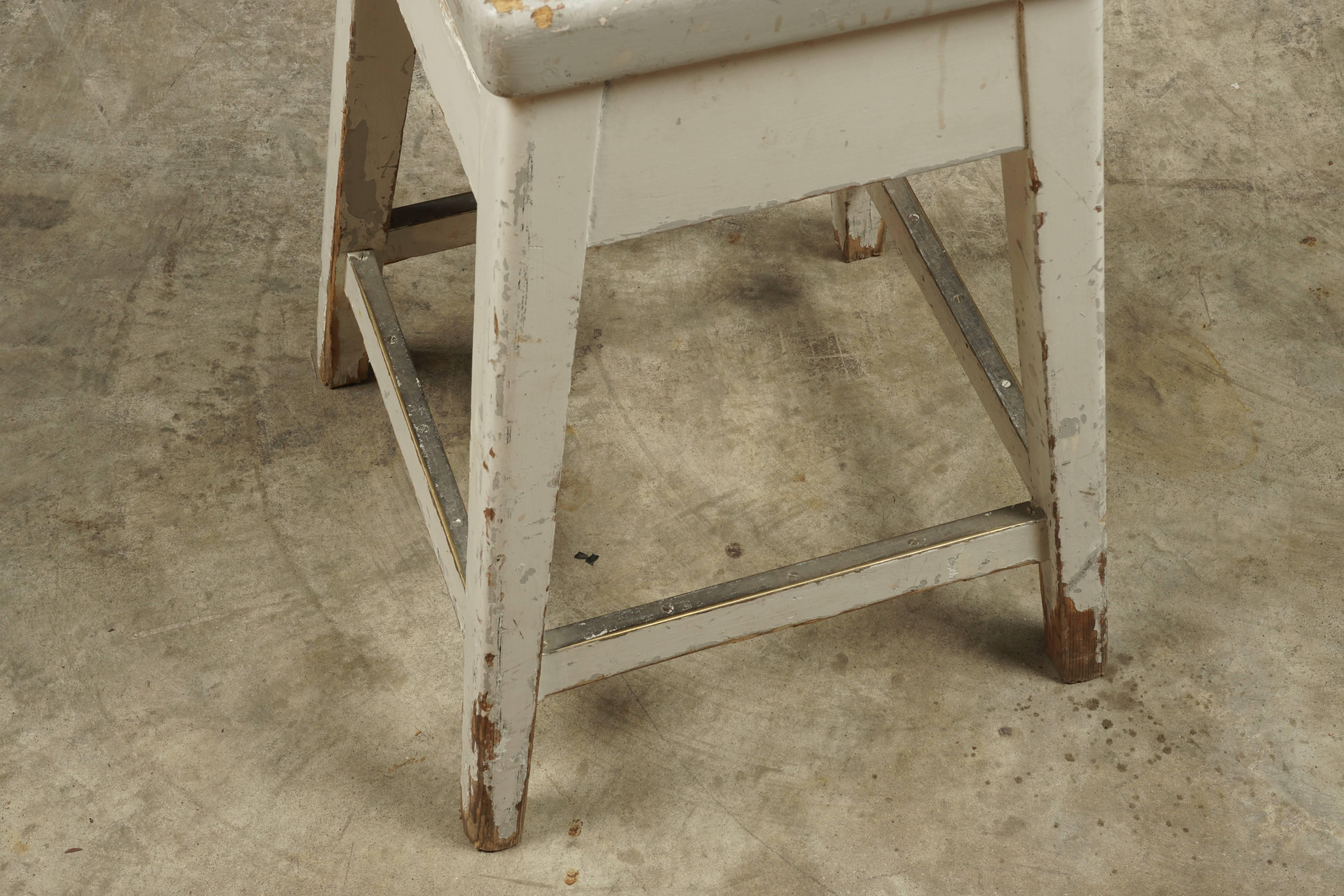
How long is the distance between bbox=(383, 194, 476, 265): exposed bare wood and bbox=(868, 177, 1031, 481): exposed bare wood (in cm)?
67

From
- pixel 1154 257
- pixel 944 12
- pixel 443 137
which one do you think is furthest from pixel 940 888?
pixel 443 137

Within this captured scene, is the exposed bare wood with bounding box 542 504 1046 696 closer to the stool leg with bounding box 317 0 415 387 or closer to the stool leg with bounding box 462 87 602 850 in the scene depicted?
the stool leg with bounding box 462 87 602 850

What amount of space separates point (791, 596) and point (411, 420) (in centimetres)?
60

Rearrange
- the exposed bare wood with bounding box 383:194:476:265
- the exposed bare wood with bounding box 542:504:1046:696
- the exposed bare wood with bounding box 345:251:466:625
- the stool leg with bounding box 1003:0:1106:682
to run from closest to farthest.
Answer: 1. the stool leg with bounding box 1003:0:1106:682
2. the exposed bare wood with bounding box 542:504:1046:696
3. the exposed bare wood with bounding box 345:251:466:625
4. the exposed bare wood with bounding box 383:194:476:265

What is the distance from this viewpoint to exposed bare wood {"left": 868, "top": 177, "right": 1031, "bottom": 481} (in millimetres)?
1967

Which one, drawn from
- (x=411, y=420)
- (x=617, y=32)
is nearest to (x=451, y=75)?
(x=617, y=32)

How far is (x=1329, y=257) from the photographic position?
275 centimetres

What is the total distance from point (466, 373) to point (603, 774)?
852mm

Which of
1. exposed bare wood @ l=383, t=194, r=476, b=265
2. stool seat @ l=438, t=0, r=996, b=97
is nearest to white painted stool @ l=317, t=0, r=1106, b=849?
stool seat @ l=438, t=0, r=996, b=97

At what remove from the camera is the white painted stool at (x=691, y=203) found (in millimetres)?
1242

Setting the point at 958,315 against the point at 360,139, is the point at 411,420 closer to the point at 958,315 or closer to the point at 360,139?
the point at 360,139

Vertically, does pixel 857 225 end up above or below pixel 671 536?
above

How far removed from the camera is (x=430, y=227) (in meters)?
2.27

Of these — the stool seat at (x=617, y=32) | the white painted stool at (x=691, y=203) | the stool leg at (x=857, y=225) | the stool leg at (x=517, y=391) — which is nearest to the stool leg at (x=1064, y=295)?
the white painted stool at (x=691, y=203)
